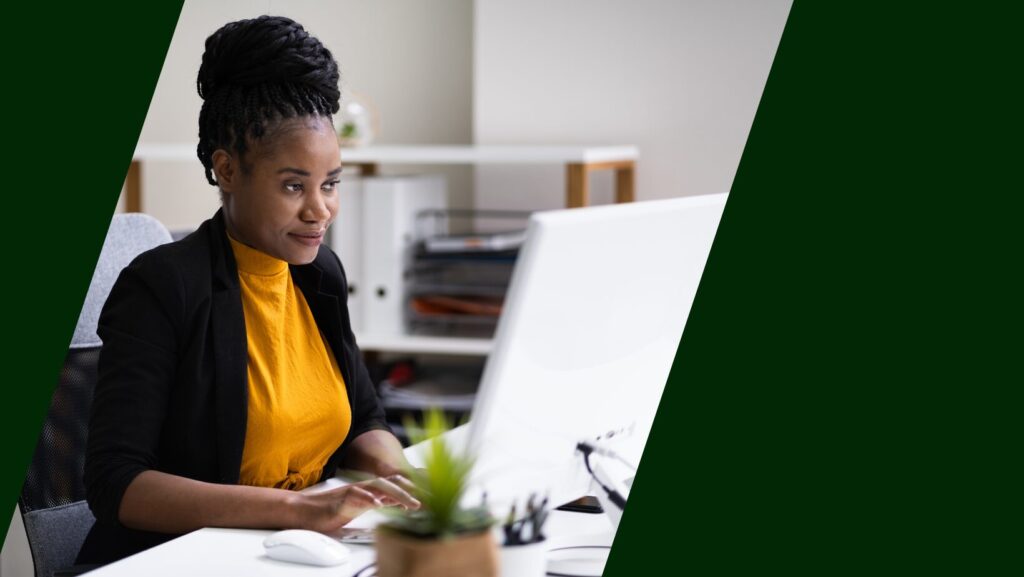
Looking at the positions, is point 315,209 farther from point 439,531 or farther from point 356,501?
point 439,531

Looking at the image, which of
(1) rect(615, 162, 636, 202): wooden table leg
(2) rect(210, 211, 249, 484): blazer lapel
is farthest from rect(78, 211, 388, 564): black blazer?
(1) rect(615, 162, 636, 202): wooden table leg

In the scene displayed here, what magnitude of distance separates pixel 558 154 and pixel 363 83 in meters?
0.49

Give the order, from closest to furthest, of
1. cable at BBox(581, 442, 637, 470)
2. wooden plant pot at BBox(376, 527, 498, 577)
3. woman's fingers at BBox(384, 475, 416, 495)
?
wooden plant pot at BBox(376, 527, 498, 577)
cable at BBox(581, 442, 637, 470)
woman's fingers at BBox(384, 475, 416, 495)

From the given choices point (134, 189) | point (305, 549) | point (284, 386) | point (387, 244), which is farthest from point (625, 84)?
point (305, 549)

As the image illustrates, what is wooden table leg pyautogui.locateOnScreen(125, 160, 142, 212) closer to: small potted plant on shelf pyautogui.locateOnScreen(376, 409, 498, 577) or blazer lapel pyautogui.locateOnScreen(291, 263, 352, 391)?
blazer lapel pyautogui.locateOnScreen(291, 263, 352, 391)

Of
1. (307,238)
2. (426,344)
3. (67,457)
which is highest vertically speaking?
(307,238)

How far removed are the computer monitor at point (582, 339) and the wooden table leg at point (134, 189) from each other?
1902 millimetres

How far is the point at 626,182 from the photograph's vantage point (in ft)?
8.48

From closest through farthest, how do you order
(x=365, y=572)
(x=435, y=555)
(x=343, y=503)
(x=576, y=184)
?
(x=435, y=555)
(x=365, y=572)
(x=343, y=503)
(x=576, y=184)

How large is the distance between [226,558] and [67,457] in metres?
0.48

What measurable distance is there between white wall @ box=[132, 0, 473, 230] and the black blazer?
0.93 feet

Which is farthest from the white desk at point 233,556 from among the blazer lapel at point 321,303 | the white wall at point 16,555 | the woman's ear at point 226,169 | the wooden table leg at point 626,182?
the wooden table leg at point 626,182

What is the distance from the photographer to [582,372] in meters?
0.91

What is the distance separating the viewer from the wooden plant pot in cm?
76
